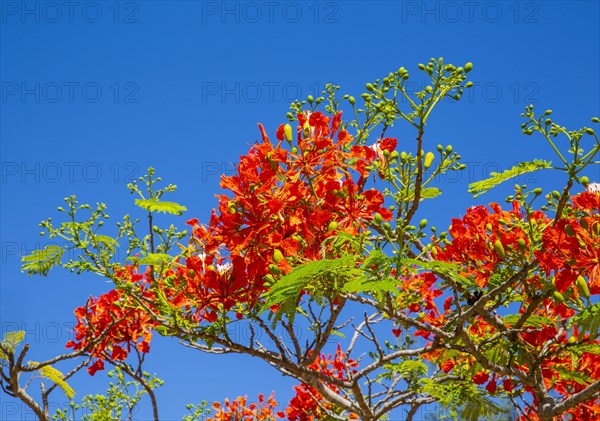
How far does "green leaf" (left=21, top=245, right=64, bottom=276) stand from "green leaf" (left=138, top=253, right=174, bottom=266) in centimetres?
70

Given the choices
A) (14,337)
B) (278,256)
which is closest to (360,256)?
(278,256)

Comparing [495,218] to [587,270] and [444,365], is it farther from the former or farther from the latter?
[444,365]

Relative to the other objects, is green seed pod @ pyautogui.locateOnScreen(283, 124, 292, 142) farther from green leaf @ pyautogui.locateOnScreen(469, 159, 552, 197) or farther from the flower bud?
green leaf @ pyautogui.locateOnScreen(469, 159, 552, 197)

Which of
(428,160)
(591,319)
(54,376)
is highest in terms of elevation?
(54,376)

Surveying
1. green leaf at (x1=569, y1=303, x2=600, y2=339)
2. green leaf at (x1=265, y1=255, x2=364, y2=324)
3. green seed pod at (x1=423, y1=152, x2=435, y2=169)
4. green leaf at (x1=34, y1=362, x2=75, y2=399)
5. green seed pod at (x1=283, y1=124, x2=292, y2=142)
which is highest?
green leaf at (x1=34, y1=362, x2=75, y2=399)

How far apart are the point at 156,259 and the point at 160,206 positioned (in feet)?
0.95

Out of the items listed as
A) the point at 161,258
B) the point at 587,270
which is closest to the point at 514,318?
the point at 587,270

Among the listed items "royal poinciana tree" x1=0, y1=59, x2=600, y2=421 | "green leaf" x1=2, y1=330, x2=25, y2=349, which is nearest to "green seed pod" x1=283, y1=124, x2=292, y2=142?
"royal poinciana tree" x1=0, y1=59, x2=600, y2=421

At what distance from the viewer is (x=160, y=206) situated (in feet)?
12.5

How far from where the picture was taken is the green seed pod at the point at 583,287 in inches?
116

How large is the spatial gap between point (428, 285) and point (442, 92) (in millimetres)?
2068

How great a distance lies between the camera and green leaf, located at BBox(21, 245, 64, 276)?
4211mm

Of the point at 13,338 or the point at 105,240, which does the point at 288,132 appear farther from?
the point at 13,338

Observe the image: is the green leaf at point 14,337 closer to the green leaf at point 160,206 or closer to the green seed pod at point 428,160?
the green leaf at point 160,206
